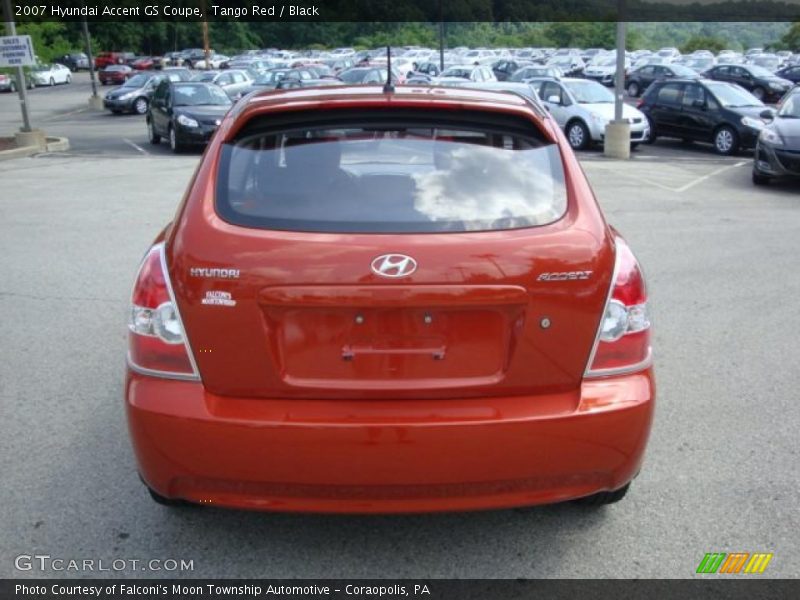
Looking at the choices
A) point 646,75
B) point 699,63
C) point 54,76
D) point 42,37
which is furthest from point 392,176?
point 54,76

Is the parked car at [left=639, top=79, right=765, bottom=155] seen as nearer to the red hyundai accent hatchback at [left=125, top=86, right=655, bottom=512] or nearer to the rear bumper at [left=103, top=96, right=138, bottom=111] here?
the red hyundai accent hatchback at [left=125, top=86, right=655, bottom=512]

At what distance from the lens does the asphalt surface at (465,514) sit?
10.6 ft

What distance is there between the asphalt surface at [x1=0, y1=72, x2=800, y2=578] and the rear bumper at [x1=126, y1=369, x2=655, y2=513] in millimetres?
444

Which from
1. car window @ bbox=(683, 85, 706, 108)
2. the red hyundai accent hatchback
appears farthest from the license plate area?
car window @ bbox=(683, 85, 706, 108)

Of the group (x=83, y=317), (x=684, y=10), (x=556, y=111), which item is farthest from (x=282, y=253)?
(x=684, y=10)

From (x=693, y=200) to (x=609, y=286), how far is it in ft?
32.1

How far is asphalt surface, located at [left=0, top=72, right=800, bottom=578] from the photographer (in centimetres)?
324

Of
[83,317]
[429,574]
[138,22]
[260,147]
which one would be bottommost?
[138,22]

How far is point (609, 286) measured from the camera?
9.73 ft

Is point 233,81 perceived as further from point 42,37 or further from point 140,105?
point 42,37

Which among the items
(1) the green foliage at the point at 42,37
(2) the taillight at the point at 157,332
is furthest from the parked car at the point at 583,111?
(2) the taillight at the point at 157,332

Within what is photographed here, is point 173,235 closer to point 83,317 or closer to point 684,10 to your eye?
point 83,317

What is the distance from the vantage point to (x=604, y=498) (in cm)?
335

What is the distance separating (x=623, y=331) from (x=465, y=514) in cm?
111
